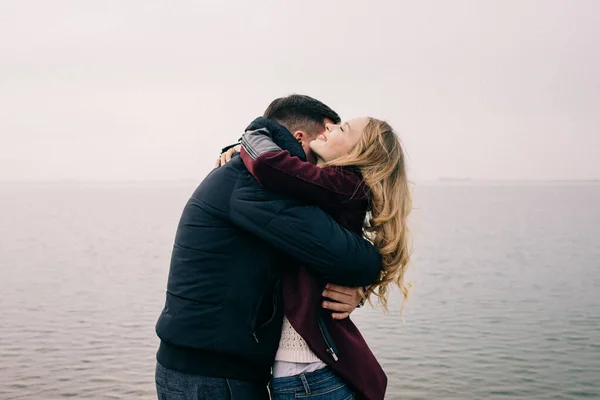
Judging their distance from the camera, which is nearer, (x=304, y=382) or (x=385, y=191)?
(x=304, y=382)

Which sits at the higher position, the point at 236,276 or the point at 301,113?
the point at 301,113

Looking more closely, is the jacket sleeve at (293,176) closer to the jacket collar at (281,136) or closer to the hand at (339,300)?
the jacket collar at (281,136)

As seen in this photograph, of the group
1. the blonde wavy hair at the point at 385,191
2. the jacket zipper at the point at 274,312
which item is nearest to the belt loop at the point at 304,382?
the jacket zipper at the point at 274,312

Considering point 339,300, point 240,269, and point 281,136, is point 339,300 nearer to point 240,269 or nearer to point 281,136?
point 240,269

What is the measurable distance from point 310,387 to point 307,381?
0.03 m

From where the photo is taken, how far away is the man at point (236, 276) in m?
2.72

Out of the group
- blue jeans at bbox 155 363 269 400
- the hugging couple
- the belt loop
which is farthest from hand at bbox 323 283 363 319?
blue jeans at bbox 155 363 269 400

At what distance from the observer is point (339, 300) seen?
288 centimetres

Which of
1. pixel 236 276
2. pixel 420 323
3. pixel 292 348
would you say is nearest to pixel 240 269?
pixel 236 276

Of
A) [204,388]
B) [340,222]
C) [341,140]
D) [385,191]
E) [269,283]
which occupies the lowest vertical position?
[204,388]

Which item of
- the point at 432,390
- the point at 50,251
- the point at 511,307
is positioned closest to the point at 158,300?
the point at 511,307

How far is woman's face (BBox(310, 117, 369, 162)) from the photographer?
3.12 m

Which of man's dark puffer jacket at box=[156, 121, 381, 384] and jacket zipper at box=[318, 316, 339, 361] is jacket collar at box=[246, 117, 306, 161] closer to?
man's dark puffer jacket at box=[156, 121, 381, 384]

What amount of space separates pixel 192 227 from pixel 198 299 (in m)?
0.29
